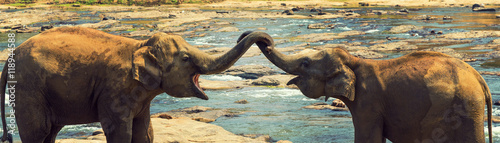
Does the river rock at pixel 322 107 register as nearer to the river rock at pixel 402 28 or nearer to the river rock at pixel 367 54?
the river rock at pixel 367 54

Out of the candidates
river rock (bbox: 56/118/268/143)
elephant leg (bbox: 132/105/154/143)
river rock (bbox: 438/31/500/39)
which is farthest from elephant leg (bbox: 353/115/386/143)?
river rock (bbox: 438/31/500/39)

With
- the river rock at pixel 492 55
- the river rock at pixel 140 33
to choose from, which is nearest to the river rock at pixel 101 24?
the river rock at pixel 140 33

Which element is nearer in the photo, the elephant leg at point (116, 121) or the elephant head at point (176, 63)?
the elephant leg at point (116, 121)

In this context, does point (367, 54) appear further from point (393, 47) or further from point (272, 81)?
point (272, 81)

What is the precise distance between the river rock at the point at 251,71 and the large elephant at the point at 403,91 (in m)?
12.8

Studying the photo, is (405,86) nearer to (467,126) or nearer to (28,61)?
(467,126)

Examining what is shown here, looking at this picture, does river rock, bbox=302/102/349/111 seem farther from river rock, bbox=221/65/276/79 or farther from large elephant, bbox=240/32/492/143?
large elephant, bbox=240/32/492/143

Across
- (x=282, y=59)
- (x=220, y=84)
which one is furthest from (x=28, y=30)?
(x=282, y=59)

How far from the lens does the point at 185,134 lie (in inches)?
419

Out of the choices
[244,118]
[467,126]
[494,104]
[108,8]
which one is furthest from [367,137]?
[108,8]

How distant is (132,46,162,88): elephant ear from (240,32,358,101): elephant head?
130 centimetres

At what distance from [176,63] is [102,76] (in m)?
0.88

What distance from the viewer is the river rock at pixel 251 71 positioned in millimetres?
20844

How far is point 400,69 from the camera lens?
24.9 feet
